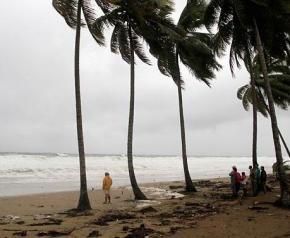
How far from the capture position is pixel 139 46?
23.0m

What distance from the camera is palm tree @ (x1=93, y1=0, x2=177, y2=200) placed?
21.1m

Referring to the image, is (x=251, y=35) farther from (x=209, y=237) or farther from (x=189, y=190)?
(x=209, y=237)

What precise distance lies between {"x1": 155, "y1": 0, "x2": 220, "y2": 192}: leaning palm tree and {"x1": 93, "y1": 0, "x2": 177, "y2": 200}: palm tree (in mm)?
1685

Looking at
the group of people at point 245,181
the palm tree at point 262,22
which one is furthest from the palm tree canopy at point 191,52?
the group of people at point 245,181

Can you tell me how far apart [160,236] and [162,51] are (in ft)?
43.4

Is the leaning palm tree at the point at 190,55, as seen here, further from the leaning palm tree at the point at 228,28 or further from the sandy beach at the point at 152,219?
the sandy beach at the point at 152,219

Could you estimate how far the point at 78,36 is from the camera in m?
18.5

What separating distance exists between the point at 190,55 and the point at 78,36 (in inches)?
352

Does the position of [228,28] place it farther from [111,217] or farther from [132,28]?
[111,217]

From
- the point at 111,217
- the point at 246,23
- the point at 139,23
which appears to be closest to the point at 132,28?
the point at 139,23

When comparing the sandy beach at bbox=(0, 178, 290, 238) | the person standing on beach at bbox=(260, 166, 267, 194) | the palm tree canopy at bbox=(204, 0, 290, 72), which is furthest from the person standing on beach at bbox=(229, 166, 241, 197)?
the palm tree canopy at bbox=(204, 0, 290, 72)

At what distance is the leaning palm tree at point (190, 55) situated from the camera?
24688 mm

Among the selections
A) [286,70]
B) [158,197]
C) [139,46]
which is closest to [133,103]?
[139,46]

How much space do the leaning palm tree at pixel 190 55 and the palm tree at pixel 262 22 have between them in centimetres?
372
